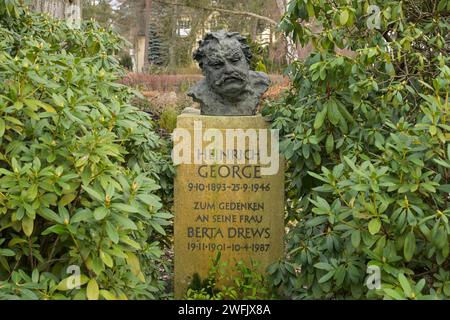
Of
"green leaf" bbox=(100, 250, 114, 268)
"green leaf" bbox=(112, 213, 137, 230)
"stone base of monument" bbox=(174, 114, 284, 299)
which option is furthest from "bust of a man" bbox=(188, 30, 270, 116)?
"green leaf" bbox=(100, 250, 114, 268)

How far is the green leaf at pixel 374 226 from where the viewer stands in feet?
8.23

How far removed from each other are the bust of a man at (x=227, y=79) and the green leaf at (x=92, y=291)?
237 cm

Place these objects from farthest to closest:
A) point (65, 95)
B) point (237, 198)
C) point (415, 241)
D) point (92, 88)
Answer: point (237, 198), point (92, 88), point (65, 95), point (415, 241)

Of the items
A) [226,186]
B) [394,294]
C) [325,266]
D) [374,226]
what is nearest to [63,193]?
[325,266]

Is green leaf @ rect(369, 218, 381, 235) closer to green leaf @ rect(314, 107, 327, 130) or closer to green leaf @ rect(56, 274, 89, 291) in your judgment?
green leaf @ rect(314, 107, 327, 130)

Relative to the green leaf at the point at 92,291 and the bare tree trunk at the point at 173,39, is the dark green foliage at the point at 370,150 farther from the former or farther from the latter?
the bare tree trunk at the point at 173,39

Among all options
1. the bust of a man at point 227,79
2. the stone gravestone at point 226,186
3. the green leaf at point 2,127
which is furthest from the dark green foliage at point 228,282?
the green leaf at point 2,127

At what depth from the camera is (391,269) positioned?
2.50 metres

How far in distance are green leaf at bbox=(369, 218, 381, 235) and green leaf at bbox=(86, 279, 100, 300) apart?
4.08 feet

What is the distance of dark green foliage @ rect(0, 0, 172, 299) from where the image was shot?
8.10 ft
